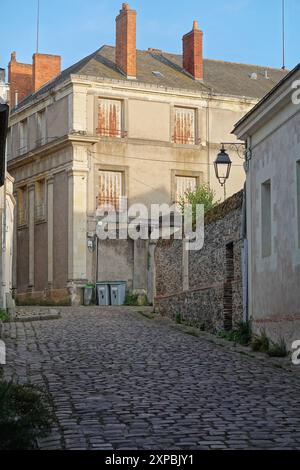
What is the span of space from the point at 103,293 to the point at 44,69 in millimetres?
12180

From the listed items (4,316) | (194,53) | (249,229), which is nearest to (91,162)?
(194,53)

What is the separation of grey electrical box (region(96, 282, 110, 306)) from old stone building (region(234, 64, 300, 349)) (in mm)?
15479

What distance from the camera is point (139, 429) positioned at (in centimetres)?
736

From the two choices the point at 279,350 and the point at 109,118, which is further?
the point at 109,118

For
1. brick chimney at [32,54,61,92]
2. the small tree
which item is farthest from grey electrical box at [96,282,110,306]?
brick chimney at [32,54,61,92]

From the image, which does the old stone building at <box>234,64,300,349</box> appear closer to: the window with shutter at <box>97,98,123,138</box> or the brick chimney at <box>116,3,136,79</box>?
the window with shutter at <box>97,98,123,138</box>

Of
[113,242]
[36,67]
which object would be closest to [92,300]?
[113,242]

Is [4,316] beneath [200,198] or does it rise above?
beneath

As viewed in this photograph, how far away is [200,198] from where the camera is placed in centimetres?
3022

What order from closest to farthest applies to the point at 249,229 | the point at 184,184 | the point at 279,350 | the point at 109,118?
the point at 279,350 < the point at 249,229 < the point at 109,118 < the point at 184,184

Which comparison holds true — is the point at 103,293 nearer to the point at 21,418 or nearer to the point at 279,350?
the point at 279,350

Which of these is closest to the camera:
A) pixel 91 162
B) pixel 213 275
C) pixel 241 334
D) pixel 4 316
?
pixel 241 334
